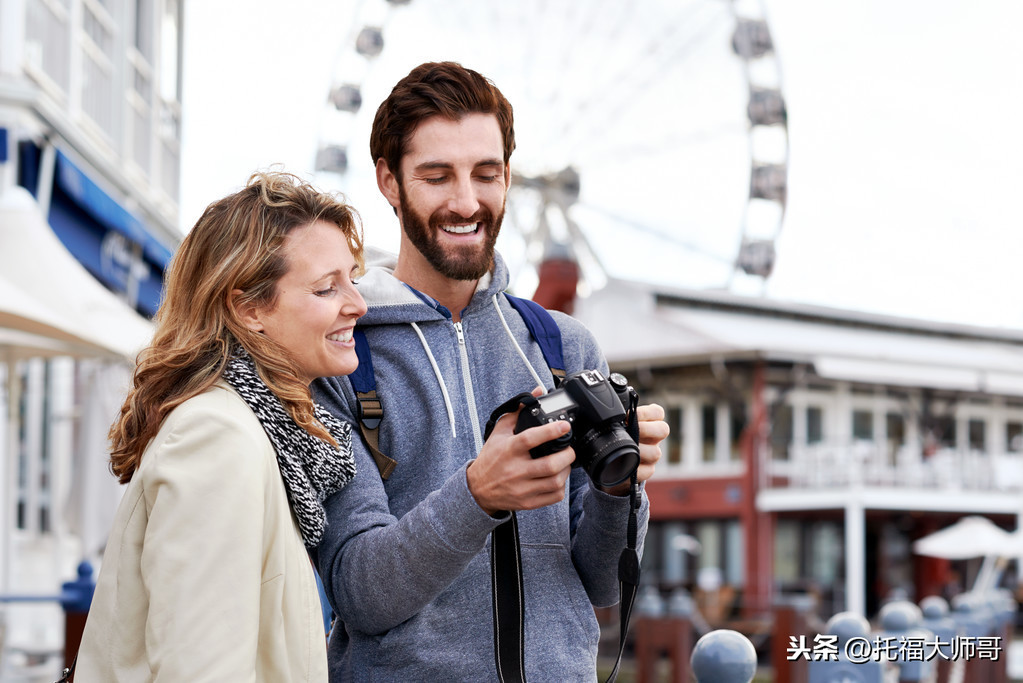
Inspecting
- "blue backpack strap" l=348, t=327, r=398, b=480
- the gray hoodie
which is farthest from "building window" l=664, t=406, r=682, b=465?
"blue backpack strap" l=348, t=327, r=398, b=480

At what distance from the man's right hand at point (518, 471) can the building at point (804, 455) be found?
2035 cm

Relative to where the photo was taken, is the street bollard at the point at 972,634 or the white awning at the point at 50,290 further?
the street bollard at the point at 972,634

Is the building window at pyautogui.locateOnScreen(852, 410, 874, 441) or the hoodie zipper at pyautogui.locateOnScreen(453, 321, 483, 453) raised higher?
the hoodie zipper at pyautogui.locateOnScreen(453, 321, 483, 453)

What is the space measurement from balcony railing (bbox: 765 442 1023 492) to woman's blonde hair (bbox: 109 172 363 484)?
841 inches

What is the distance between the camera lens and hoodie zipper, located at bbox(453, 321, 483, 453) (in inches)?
82.8

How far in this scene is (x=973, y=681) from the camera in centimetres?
788

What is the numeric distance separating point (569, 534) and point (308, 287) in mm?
626

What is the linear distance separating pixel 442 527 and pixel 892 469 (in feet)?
75.0

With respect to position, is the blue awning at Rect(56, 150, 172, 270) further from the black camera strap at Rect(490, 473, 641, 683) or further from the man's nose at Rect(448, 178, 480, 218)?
the black camera strap at Rect(490, 473, 641, 683)

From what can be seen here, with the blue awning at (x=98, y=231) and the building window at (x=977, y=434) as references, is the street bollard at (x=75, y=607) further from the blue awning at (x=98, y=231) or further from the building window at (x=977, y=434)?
the building window at (x=977, y=434)

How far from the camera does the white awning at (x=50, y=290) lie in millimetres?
5758

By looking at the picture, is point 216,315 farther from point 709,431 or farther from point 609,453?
Answer: point 709,431

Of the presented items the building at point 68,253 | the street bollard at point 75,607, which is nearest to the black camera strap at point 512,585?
the building at point 68,253

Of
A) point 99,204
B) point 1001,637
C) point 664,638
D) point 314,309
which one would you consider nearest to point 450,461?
point 314,309
